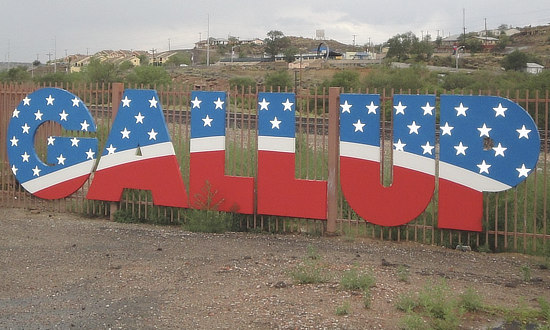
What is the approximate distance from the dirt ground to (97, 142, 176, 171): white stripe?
51.8 inches

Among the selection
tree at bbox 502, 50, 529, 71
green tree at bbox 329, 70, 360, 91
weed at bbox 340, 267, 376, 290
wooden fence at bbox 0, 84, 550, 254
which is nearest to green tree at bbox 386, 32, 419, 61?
tree at bbox 502, 50, 529, 71

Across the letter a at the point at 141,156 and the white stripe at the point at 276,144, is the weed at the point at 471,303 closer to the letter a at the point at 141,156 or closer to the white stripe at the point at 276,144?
the white stripe at the point at 276,144

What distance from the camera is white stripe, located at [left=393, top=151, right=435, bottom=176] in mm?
9672

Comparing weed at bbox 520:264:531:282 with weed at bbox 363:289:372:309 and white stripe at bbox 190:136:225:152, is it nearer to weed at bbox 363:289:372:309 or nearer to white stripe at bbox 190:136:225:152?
weed at bbox 363:289:372:309

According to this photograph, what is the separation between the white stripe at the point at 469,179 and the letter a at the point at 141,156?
4.47 meters

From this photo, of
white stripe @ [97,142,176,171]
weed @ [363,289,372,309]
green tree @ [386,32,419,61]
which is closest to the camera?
weed @ [363,289,372,309]

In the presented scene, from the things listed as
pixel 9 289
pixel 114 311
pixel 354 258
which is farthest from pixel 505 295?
pixel 9 289

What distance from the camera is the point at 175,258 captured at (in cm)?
894

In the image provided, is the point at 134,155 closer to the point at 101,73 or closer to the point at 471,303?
the point at 471,303

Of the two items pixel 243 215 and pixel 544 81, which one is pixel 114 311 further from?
pixel 544 81

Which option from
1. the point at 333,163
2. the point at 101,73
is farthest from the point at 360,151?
the point at 101,73

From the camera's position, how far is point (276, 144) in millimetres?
10648

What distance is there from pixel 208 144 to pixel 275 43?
91869 mm

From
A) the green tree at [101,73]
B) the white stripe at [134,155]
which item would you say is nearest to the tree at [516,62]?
the green tree at [101,73]
